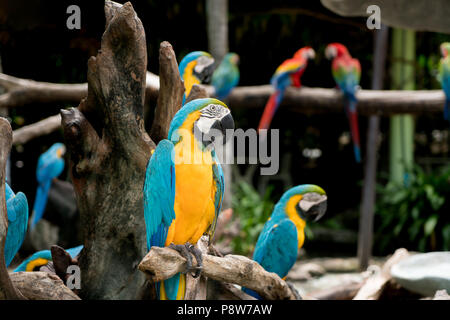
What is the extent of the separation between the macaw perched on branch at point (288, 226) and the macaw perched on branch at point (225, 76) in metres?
1.81

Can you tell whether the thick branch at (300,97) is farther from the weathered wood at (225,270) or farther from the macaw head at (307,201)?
the weathered wood at (225,270)

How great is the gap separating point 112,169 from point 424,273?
4.43 ft

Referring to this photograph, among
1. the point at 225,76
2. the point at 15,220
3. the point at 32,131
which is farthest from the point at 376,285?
the point at 32,131

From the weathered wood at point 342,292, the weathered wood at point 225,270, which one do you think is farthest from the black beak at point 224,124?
the weathered wood at point 342,292

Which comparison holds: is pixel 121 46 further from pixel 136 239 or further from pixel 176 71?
pixel 136 239

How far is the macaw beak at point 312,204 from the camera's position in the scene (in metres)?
1.67

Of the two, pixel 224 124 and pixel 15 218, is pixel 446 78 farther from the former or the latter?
pixel 15 218

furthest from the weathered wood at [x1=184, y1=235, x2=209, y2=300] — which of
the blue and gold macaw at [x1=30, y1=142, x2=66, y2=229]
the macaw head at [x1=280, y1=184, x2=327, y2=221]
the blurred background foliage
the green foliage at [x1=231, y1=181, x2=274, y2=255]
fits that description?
the green foliage at [x1=231, y1=181, x2=274, y2=255]

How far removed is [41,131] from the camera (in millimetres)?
2619

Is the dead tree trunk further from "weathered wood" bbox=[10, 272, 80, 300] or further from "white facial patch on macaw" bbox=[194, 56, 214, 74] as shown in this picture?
"white facial patch on macaw" bbox=[194, 56, 214, 74]

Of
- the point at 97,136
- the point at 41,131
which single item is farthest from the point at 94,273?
the point at 41,131

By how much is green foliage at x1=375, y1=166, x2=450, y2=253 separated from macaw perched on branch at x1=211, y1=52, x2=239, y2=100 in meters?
2.23
